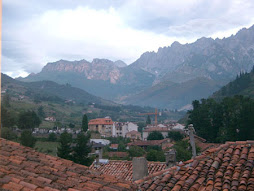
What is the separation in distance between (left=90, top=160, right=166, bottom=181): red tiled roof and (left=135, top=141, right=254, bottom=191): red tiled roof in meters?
8.86

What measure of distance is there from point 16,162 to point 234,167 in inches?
165

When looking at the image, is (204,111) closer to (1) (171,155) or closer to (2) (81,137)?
(2) (81,137)

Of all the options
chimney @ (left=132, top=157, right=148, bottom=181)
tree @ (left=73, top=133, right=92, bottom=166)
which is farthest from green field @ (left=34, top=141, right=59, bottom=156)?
chimney @ (left=132, top=157, right=148, bottom=181)

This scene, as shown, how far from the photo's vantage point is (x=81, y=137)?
32.0 metres

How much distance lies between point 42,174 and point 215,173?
3394 mm

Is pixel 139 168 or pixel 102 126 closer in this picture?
pixel 139 168

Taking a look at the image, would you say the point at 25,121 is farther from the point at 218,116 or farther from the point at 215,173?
the point at 215,173

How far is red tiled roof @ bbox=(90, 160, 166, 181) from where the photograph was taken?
53.1 feet

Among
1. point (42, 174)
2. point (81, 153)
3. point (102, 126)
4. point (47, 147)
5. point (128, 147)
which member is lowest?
point (128, 147)

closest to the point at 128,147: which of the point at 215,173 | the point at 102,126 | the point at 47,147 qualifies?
the point at 47,147

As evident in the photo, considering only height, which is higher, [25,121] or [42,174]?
[42,174]

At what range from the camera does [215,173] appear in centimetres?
655

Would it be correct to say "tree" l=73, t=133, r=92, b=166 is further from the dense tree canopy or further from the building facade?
the building facade

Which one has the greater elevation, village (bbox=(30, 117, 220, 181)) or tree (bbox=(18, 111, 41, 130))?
tree (bbox=(18, 111, 41, 130))
